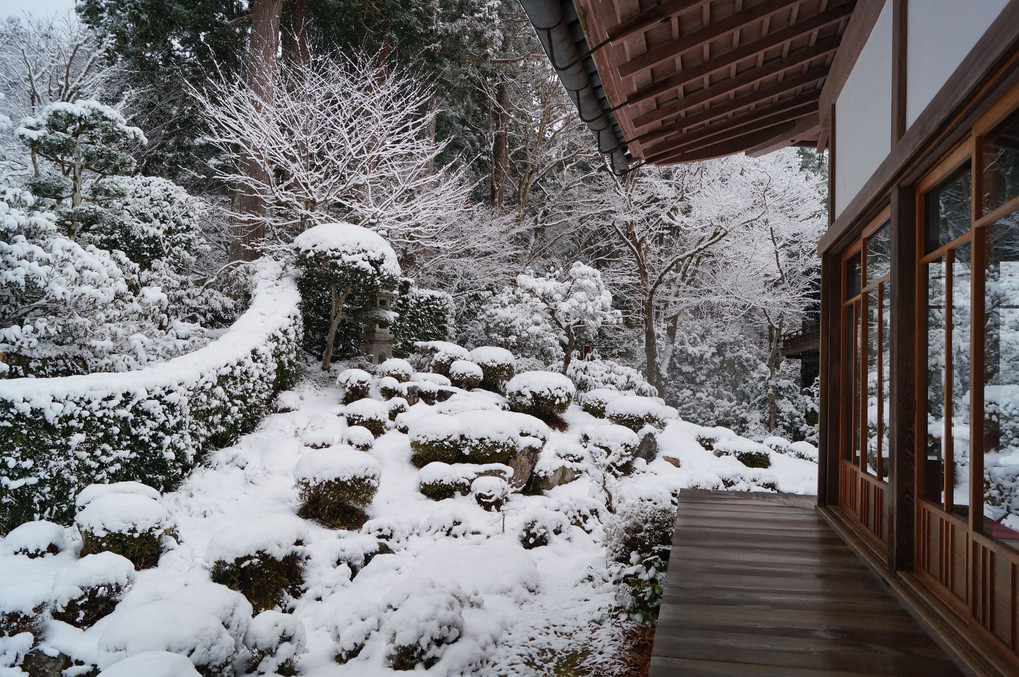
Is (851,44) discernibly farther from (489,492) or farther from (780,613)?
(489,492)

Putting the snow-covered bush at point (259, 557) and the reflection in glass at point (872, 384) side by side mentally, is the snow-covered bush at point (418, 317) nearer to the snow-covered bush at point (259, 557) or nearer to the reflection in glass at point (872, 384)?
the snow-covered bush at point (259, 557)

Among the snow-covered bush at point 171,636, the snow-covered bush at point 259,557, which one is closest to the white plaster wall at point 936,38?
the snow-covered bush at point 171,636

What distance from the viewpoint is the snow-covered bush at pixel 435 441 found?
23.0 ft

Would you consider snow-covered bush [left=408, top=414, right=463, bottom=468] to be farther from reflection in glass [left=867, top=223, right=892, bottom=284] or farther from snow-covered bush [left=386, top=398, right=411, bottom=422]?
reflection in glass [left=867, top=223, right=892, bottom=284]

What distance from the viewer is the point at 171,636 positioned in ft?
9.27

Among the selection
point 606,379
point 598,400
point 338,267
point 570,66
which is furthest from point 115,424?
point 606,379

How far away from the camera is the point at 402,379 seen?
9.19 meters

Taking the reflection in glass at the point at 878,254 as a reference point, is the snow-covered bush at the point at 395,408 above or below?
below

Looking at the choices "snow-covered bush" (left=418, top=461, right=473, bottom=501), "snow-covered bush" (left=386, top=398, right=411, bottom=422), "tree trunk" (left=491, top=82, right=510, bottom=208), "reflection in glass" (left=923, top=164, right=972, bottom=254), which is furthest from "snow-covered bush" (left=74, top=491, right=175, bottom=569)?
"tree trunk" (left=491, top=82, right=510, bottom=208)

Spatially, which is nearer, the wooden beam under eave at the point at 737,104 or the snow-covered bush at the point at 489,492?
the wooden beam under eave at the point at 737,104

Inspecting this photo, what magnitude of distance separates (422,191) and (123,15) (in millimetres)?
6367

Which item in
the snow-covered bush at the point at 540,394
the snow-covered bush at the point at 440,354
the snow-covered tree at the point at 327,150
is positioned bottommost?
the snow-covered bush at the point at 540,394

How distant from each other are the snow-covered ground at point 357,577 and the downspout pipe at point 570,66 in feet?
9.82

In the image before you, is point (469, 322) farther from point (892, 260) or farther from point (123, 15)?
point (892, 260)
